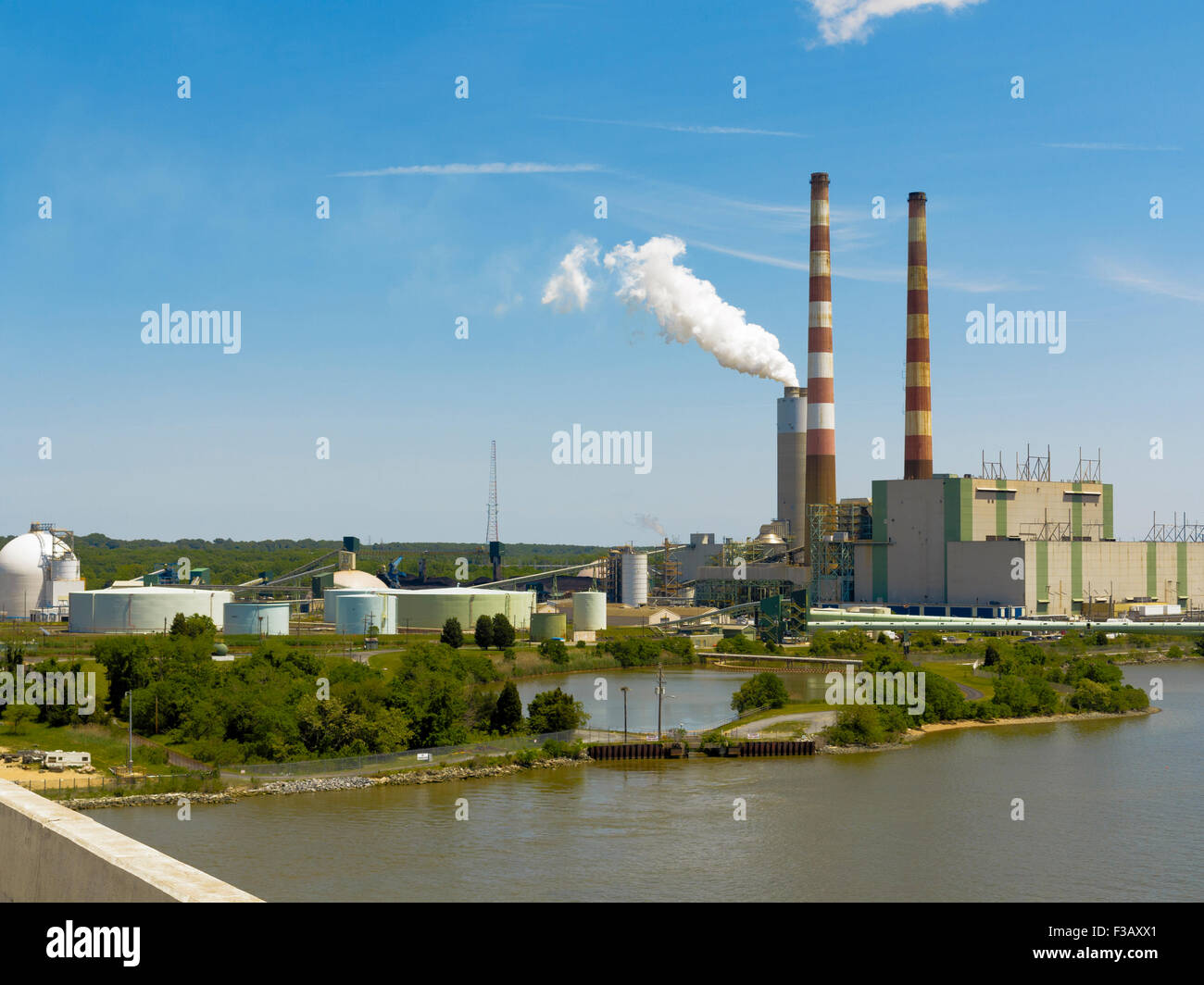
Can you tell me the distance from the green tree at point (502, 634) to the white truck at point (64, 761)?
107 ft

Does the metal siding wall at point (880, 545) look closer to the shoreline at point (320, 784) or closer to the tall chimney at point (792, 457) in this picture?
the tall chimney at point (792, 457)

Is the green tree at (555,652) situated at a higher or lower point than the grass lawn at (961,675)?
higher

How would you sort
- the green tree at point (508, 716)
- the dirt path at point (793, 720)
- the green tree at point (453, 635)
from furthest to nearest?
the green tree at point (453, 635), the dirt path at point (793, 720), the green tree at point (508, 716)

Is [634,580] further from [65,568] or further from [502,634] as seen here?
[65,568]

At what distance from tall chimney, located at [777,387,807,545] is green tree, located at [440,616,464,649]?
101 ft

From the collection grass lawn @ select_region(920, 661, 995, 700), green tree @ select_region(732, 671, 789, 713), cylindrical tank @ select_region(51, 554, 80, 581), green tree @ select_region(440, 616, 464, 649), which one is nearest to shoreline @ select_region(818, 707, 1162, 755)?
grass lawn @ select_region(920, 661, 995, 700)

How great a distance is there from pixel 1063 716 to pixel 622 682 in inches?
790

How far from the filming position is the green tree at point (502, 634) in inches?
2495

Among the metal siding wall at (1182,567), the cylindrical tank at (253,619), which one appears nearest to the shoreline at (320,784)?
the cylindrical tank at (253,619)

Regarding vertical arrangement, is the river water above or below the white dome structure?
below

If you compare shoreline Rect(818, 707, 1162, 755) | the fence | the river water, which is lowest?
shoreline Rect(818, 707, 1162, 755)

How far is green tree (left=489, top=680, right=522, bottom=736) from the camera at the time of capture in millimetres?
37188

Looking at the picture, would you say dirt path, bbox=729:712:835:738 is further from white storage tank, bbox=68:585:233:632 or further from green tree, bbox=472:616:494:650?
white storage tank, bbox=68:585:233:632
